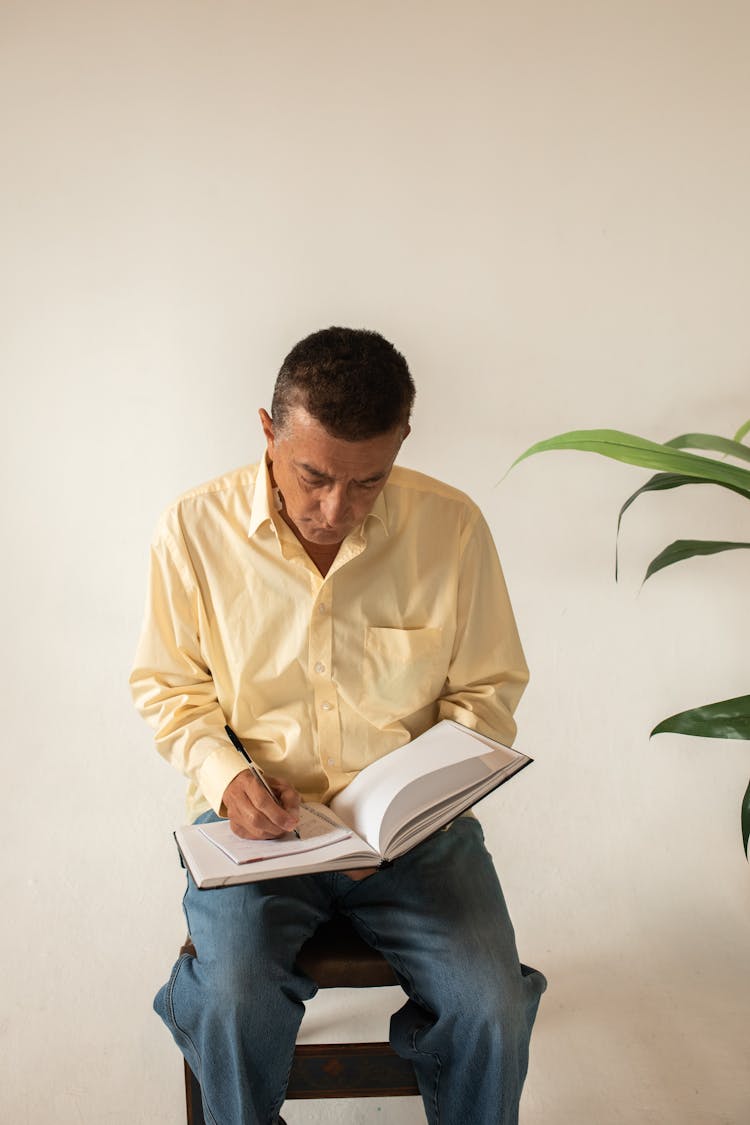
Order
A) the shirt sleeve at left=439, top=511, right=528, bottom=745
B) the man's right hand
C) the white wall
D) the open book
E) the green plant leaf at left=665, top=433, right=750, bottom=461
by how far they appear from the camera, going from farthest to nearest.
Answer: the white wall
the shirt sleeve at left=439, top=511, right=528, bottom=745
the green plant leaf at left=665, top=433, right=750, bottom=461
the man's right hand
the open book

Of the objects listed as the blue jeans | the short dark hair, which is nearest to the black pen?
the blue jeans

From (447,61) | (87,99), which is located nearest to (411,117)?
(447,61)

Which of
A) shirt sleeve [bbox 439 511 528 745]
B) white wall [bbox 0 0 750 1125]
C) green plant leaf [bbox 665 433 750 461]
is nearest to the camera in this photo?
green plant leaf [bbox 665 433 750 461]

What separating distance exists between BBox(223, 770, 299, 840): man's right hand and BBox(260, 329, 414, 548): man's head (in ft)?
1.06

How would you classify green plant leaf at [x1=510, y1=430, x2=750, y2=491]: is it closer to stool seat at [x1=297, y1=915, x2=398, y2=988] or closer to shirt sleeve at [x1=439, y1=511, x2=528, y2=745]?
shirt sleeve at [x1=439, y1=511, x2=528, y2=745]

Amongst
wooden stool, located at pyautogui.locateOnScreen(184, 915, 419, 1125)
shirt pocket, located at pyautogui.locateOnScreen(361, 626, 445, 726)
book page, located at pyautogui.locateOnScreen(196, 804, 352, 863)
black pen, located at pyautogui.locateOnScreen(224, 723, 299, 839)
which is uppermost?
shirt pocket, located at pyautogui.locateOnScreen(361, 626, 445, 726)

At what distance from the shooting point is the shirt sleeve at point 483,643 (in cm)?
152

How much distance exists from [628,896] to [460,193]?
1.29 metres

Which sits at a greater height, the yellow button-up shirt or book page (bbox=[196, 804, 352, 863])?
the yellow button-up shirt

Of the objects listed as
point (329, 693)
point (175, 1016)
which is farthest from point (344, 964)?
point (329, 693)

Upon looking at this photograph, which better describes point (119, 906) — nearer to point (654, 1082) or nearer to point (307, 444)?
point (654, 1082)

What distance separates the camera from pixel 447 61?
6.18 ft

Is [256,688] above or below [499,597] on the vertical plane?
below

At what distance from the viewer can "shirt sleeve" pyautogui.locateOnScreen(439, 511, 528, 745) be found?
1.52m
